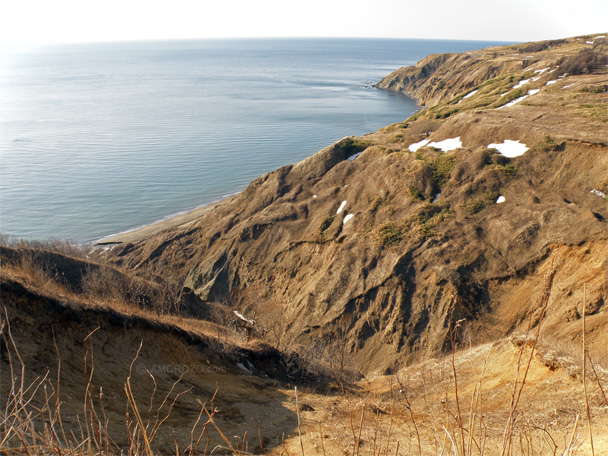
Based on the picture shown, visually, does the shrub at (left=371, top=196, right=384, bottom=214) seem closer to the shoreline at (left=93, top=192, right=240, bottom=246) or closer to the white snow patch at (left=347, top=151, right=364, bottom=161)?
the white snow patch at (left=347, top=151, right=364, bottom=161)

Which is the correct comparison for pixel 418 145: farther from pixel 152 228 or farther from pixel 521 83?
pixel 152 228

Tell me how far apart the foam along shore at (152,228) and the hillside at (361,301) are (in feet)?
13.7

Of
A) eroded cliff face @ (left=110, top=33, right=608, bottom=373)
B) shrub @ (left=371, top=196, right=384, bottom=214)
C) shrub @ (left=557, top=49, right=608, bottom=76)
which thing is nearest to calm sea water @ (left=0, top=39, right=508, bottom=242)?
eroded cliff face @ (left=110, top=33, right=608, bottom=373)

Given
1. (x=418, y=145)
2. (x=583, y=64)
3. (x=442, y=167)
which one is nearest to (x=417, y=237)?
(x=442, y=167)

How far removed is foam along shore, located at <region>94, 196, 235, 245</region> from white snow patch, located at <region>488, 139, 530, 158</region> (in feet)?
85.8

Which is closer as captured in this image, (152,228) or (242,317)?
(242,317)

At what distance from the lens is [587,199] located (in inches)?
989

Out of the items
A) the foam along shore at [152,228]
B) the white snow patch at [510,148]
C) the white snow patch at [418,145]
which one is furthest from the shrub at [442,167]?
the foam along shore at [152,228]

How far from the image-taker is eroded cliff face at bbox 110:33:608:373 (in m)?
23.5

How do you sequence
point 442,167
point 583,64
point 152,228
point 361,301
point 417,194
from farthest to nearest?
point 152,228
point 583,64
point 442,167
point 417,194
point 361,301

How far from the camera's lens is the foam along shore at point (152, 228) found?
4747 centimetres

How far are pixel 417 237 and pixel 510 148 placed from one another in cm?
1055

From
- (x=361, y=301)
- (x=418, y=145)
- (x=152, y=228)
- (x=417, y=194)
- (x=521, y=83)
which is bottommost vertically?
(x=152, y=228)

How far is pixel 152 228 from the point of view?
1984 inches
